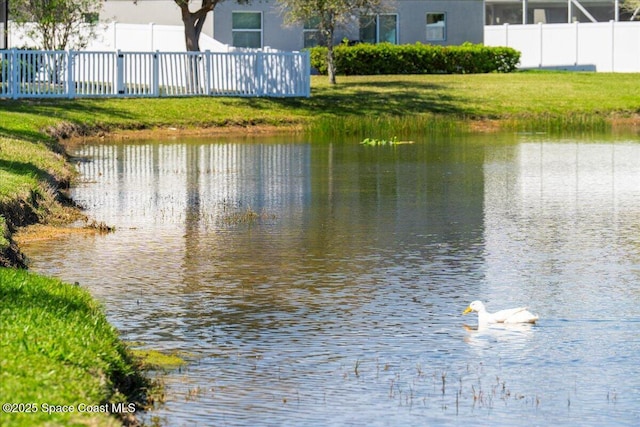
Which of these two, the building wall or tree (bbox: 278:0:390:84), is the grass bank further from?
the building wall

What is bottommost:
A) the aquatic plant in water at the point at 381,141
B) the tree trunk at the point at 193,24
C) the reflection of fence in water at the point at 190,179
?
the reflection of fence in water at the point at 190,179

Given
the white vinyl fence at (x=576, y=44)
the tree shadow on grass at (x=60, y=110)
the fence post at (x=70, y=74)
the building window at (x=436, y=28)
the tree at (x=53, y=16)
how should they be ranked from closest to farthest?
1. the tree shadow on grass at (x=60, y=110)
2. the fence post at (x=70, y=74)
3. the tree at (x=53, y=16)
4. the white vinyl fence at (x=576, y=44)
5. the building window at (x=436, y=28)

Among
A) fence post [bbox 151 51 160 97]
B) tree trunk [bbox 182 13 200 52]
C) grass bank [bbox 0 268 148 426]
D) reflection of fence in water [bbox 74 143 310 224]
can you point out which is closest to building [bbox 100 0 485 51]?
tree trunk [bbox 182 13 200 52]

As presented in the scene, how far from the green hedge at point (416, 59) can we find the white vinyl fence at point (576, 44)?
3716 mm

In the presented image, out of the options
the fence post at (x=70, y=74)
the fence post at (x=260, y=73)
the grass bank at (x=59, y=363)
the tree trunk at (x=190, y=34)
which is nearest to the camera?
the grass bank at (x=59, y=363)

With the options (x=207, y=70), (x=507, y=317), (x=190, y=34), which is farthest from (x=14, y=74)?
(x=507, y=317)

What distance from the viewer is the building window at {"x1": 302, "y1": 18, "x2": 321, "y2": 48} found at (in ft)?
148

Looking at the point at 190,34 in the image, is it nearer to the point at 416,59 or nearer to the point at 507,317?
the point at 416,59

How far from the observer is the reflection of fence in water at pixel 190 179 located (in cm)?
1780

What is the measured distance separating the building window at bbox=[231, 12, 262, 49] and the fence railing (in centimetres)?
799

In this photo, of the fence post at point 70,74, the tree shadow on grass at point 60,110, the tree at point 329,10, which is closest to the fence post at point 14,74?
the tree shadow on grass at point 60,110

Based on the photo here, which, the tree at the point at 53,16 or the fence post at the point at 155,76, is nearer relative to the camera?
the fence post at the point at 155,76

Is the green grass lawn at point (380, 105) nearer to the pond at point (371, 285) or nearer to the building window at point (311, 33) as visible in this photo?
the building window at point (311, 33)

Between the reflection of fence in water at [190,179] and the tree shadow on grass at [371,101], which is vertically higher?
the tree shadow on grass at [371,101]
